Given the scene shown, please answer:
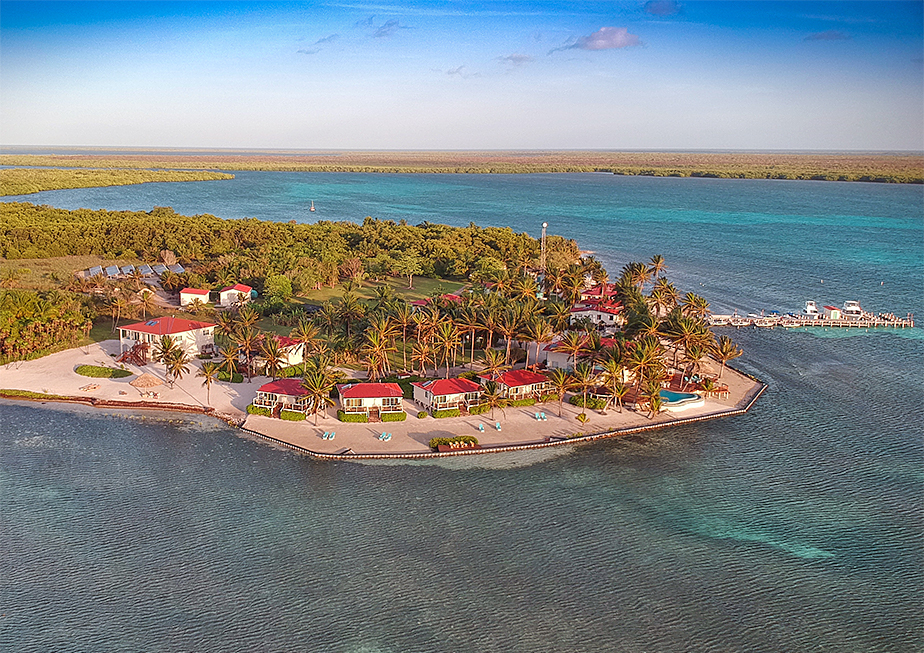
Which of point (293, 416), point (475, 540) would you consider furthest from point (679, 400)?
point (293, 416)

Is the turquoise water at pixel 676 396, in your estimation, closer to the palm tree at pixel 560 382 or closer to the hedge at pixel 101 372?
the palm tree at pixel 560 382

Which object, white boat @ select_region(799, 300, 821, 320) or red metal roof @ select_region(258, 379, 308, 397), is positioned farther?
white boat @ select_region(799, 300, 821, 320)

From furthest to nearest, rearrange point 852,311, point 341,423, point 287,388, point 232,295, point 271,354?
point 852,311
point 232,295
point 271,354
point 287,388
point 341,423

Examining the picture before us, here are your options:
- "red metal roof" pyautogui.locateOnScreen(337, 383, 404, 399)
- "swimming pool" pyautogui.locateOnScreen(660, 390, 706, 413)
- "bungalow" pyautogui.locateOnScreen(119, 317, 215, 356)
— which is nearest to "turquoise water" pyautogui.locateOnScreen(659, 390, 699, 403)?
"swimming pool" pyautogui.locateOnScreen(660, 390, 706, 413)

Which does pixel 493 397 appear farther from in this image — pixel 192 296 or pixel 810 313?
pixel 810 313

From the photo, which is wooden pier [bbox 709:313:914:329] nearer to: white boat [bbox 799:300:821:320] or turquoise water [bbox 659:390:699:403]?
white boat [bbox 799:300:821:320]

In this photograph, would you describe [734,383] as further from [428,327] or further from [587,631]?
[587,631]
